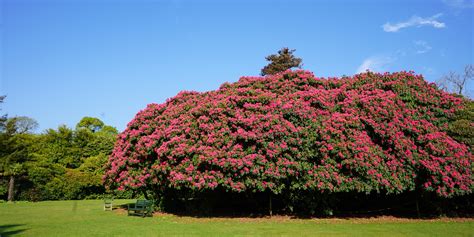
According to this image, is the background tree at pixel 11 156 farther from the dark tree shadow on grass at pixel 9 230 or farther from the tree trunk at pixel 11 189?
the dark tree shadow on grass at pixel 9 230

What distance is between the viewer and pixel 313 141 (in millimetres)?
16641

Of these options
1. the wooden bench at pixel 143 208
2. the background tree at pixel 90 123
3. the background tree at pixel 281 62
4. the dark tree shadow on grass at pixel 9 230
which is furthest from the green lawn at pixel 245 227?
the background tree at pixel 90 123

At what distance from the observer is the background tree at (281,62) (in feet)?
181

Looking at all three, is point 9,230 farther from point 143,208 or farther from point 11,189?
point 11,189

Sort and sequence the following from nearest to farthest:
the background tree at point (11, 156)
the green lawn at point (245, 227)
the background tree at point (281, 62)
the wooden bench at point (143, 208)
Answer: the green lawn at point (245, 227), the wooden bench at point (143, 208), the background tree at point (11, 156), the background tree at point (281, 62)

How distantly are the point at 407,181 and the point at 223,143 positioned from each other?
28.8ft

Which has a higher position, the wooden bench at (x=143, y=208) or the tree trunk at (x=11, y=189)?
the tree trunk at (x=11, y=189)

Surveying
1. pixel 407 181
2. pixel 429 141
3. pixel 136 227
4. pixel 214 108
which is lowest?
pixel 136 227

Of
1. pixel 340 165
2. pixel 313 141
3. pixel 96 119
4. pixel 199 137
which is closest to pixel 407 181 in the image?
pixel 340 165

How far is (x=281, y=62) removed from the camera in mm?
55688

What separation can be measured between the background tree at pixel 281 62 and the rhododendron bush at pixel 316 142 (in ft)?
119

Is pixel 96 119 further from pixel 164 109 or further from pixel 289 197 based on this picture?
pixel 289 197

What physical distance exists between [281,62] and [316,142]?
1595 inches

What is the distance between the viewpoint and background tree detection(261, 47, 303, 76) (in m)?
55.1
